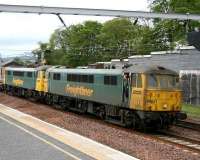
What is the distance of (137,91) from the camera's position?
74.1 feet

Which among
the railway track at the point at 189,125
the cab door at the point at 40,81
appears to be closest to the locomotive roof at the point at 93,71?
the railway track at the point at 189,125

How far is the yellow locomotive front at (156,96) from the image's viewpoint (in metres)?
22.3

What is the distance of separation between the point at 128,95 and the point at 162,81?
1.64 metres

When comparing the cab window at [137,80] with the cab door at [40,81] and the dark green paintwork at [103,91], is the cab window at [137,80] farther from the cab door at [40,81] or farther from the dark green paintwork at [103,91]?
the cab door at [40,81]

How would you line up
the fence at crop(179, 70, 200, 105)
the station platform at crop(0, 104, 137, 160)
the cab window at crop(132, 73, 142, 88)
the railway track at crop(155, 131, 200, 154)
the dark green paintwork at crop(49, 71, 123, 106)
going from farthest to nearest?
the fence at crop(179, 70, 200, 105), the dark green paintwork at crop(49, 71, 123, 106), the cab window at crop(132, 73, 142, 88), the railway track at crop(155, 131, 200, 154), the station platform at crop(0, 104, 137, 160)

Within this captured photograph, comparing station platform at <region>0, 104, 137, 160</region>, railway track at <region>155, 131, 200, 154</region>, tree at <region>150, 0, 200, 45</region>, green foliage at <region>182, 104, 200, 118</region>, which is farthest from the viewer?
tree at <region>150, 0, 200, 45</region>

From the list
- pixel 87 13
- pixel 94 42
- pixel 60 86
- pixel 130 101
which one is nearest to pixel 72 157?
pixel 130 101

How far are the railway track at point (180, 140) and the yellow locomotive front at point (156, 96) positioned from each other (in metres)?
0.59

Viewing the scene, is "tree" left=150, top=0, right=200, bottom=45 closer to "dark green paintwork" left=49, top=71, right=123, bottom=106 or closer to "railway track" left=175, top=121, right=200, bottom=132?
"dark green paintwork" left=49, top=71, right=123, bottom=106

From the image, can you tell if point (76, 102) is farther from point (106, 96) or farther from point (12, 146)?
point (12, 146)

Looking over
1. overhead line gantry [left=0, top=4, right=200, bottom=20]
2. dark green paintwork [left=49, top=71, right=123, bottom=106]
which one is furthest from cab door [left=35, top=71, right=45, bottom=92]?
overhead line gantry [left=0, top=4, right=200, bottom=20]

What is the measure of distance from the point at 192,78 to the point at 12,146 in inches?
886

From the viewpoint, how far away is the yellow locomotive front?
22266 mm

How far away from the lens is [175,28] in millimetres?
60688
